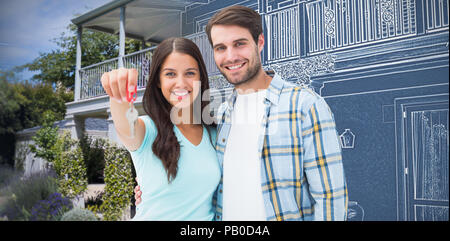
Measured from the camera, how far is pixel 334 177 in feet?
4.77

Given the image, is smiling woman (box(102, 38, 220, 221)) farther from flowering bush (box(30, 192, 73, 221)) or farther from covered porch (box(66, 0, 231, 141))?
flowering bush (box(30, 192, 73, 221))

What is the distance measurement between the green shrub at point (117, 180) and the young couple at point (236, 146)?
1022 mm

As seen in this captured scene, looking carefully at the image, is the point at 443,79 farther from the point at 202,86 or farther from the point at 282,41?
the point at 202,86

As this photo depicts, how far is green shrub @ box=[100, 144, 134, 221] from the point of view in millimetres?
2562

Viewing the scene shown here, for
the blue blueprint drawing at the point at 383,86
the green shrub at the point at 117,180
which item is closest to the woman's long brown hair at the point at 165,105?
the blue blueprint drawing at the point at 383,86

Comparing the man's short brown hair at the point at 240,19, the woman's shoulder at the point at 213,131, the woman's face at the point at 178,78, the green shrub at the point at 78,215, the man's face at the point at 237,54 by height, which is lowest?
the green shrub at the point at 78,215

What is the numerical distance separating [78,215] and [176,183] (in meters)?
1.29

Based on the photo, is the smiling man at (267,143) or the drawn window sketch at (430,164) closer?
the smiling man at (267,143)

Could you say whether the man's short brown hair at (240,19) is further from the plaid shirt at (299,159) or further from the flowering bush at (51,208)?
the flowering bush at (51,208)

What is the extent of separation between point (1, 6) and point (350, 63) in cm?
272

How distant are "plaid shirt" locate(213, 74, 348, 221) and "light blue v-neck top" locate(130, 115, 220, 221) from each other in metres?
0.15

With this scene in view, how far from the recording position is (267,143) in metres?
1.62

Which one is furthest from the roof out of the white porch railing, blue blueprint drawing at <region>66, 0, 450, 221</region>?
blue blueprint drawing at <region>66, 0, 450, 221</region>

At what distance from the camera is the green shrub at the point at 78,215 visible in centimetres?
224
